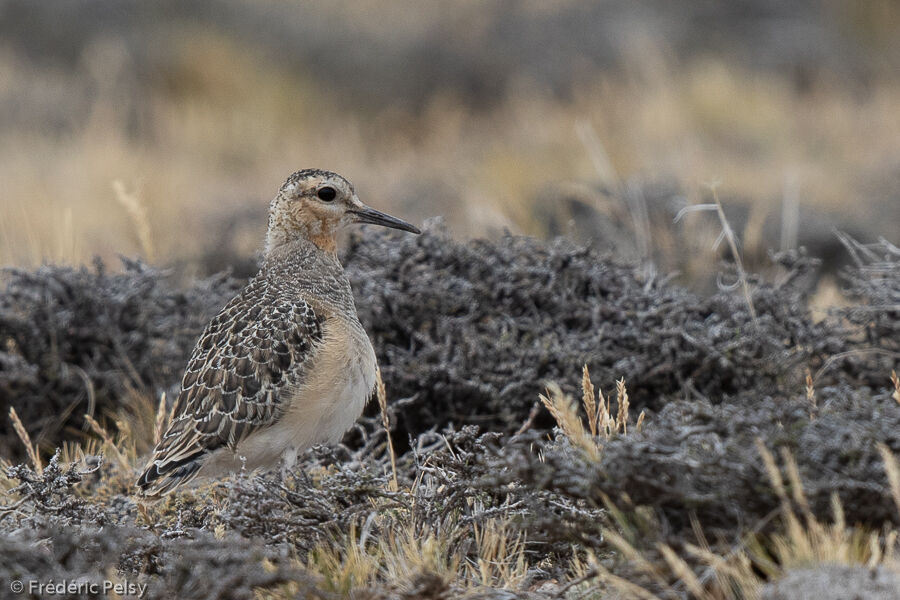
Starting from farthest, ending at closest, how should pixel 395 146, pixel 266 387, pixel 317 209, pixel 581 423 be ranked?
pixel 395 146 → pixel 317 209 → pixel 266 387 → pixel 581 423

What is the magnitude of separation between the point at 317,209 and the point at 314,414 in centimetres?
Result: 120

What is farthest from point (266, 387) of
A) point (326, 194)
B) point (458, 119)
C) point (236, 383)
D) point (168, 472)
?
point (458, 119)

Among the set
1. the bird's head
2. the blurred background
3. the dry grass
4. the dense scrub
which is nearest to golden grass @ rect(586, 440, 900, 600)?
the dense scrub

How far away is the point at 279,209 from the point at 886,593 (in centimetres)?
355

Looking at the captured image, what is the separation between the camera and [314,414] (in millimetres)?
4594

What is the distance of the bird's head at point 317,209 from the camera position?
17.5 ft

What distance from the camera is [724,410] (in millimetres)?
3453

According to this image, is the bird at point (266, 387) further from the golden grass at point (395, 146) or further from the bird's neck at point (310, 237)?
the golden grass at point (395, 146)

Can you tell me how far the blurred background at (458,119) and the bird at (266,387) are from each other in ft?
6.27

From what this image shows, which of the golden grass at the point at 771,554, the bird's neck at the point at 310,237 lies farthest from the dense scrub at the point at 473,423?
the bird's neck at the point at 310,237

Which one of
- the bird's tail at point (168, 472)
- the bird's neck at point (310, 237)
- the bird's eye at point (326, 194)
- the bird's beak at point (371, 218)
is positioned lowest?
the bird's tail at point (168, 472)

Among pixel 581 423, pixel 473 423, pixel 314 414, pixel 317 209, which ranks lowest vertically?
A: pixel 473 423

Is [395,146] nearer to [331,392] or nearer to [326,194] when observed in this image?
[326,194]

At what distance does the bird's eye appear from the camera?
532 centimetres
